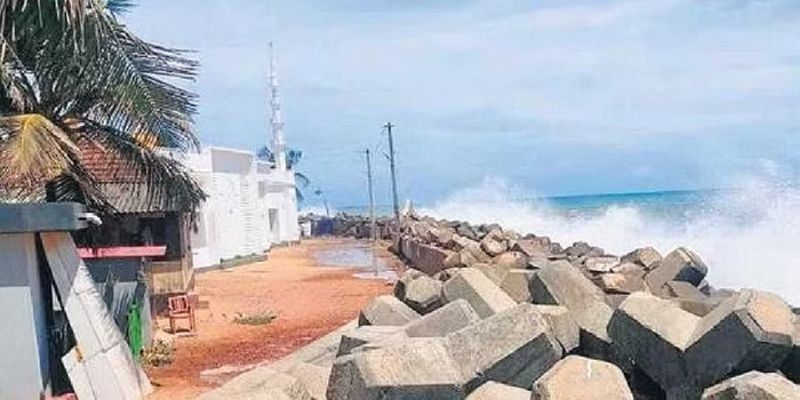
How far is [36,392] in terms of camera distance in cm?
856

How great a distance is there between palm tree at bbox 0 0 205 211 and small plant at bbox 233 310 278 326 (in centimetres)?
458

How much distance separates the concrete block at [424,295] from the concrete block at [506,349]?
A: 2052 mm

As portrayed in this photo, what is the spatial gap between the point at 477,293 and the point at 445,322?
3.20 feet

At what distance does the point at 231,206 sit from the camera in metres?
31.5

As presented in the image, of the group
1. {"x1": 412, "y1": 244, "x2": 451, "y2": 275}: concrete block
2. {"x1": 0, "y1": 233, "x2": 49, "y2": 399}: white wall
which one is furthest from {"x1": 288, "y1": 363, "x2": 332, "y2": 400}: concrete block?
{"x1": 412, "y1": 244, "x2": 451, "y2": 275}: concrete block

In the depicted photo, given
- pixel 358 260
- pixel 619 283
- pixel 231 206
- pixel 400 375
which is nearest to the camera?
pixel 400 375

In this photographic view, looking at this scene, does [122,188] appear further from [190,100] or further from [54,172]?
[54,172]

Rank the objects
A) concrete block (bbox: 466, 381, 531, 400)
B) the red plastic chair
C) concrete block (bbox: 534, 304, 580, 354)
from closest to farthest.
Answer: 1. concrete block (bbox: 466, 381, 531, 400)
2. concrete block (bbox: 534, 304, 580, 354)
3. the red plastic chair

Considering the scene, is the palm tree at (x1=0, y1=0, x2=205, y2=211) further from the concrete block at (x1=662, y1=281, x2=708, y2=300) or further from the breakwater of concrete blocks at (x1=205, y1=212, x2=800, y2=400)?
the concrete block at (x1=662, y1=281, x2=708, y2=300)

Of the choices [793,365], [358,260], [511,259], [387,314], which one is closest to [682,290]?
[387,314]

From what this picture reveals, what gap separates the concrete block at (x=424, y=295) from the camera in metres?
7.85

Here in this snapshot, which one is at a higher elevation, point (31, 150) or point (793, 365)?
point (31, 150)

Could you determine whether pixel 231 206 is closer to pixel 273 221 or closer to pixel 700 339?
pixel 273 221

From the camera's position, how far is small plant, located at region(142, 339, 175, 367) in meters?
12.9
